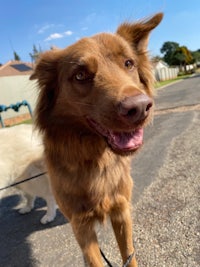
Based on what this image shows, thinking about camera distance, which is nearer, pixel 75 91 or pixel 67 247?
pixel 75 91

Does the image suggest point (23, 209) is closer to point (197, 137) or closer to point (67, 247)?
point (67, 247)

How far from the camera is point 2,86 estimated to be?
18.4 metres

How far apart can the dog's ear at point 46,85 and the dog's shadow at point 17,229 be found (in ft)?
5.50

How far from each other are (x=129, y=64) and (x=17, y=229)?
107 inches

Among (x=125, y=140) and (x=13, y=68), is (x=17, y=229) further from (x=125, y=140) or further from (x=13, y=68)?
(x=13, y=68)

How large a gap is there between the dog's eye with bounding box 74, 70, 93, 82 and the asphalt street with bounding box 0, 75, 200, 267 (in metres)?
1.11

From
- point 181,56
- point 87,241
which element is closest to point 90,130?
point 87,241

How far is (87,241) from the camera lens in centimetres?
229

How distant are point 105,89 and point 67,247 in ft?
6.69

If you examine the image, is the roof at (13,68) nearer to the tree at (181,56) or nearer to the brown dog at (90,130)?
the brown dog at (90,130)

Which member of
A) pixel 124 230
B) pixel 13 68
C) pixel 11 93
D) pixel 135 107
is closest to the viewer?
pixel 135 107

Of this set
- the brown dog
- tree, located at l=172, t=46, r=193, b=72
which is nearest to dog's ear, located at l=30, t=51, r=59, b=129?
the brown dog

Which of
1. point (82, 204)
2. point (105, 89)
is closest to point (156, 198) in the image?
point (82, 204)

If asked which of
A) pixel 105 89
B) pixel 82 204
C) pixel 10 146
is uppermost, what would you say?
pixel 105 89
